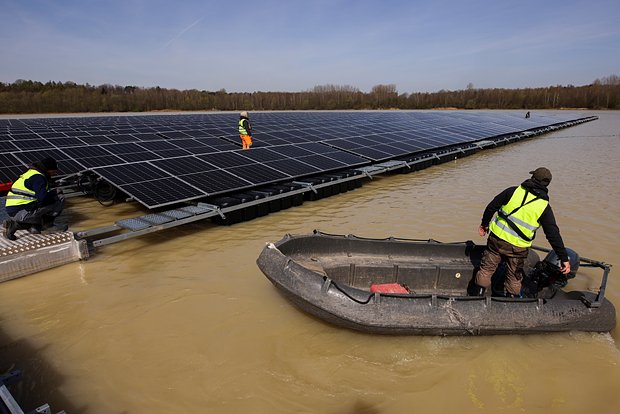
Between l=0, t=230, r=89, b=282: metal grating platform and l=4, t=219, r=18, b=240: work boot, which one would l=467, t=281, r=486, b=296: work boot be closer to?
l=0, t=230, r=89, b=282: metal grating platform

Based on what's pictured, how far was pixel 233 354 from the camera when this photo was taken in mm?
4746

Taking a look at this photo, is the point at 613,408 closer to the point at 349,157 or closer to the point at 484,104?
the point at 349,157

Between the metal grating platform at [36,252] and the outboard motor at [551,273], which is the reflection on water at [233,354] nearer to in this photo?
the metal grating platform at [36,252]

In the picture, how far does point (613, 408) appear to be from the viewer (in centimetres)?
402

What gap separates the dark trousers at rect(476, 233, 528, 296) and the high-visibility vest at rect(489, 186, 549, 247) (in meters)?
0.11

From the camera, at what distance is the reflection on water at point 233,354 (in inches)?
160

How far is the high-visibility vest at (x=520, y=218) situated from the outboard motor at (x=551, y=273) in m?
0.67

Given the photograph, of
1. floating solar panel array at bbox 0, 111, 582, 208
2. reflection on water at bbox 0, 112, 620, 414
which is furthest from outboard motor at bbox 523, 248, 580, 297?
floating solar panel array at bbox 0, 111, 582, 208

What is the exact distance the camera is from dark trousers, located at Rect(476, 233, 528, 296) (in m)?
5.14

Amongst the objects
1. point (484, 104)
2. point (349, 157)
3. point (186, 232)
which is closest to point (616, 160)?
point (349, 157)

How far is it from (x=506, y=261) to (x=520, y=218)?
78cm

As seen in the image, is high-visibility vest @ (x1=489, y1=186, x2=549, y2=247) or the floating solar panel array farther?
the floating solar panel array

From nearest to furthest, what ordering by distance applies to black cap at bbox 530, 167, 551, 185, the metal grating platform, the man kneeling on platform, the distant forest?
1. black cap at bbox 530, 167, 551, 185
2. the metal grating platform
3. the man kneeling on platform
4. the distant forest

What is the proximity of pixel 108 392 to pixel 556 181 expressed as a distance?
16573 millimetres
